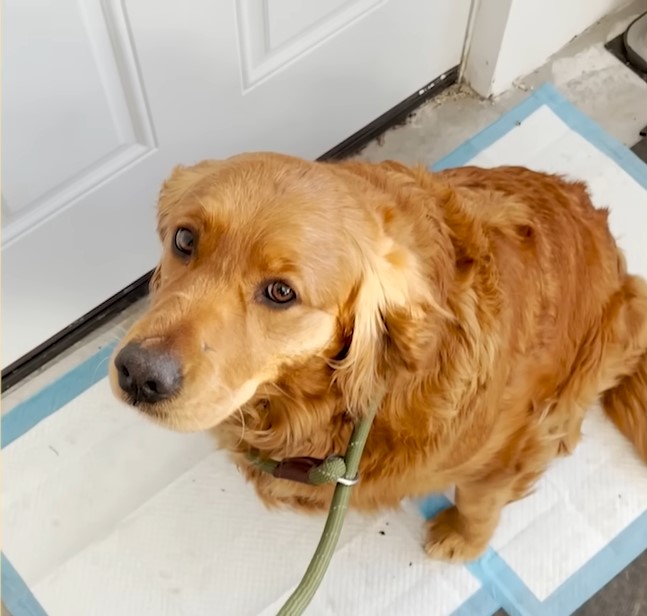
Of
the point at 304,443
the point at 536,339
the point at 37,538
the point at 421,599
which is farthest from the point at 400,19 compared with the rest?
the point at 37,538

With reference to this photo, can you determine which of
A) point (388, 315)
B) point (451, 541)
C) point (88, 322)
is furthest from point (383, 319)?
point (88, 322)

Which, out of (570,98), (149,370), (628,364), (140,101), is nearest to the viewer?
(149,370)

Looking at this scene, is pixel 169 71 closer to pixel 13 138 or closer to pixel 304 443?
pixel 13 138

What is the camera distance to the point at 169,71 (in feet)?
4.79

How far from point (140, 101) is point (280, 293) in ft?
1.89

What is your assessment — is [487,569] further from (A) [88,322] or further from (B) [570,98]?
(B) [570,98]

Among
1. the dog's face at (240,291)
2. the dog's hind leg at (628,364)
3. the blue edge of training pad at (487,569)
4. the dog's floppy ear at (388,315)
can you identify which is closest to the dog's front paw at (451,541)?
the blue edge of training pad at (487,569)

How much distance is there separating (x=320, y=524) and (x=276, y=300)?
811mm

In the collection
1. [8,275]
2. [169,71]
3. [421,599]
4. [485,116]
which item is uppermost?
[169,71]

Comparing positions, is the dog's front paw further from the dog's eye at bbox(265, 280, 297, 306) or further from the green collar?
the dog's eye at bbox(265, 280, 297, 306)

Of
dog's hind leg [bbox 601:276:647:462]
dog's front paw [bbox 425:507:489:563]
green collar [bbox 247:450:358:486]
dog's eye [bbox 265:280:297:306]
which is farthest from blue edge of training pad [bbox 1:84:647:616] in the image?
dog's eye [bbox 265:280:297:306]

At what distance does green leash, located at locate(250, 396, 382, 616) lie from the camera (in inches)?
42.1

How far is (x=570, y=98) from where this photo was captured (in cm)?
216

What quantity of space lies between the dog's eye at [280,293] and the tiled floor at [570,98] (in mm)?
1071
